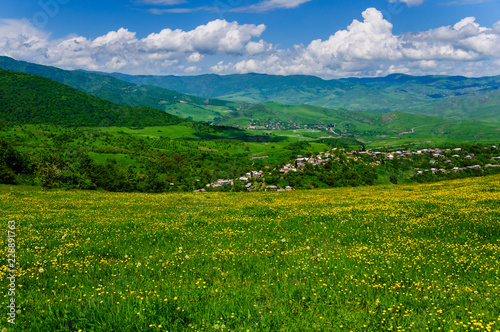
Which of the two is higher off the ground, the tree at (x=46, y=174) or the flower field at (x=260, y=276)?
the flower field at (x=260, y=276)

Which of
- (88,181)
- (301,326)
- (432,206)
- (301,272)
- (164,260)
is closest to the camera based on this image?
(301,326)

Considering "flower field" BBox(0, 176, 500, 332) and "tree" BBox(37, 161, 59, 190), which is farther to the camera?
"tree" BBox(37, 161, 59, 190)

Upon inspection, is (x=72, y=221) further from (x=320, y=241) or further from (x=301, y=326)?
(x=301, y=326)

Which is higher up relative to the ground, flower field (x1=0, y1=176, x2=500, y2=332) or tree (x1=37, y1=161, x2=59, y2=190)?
flower field (x1=0, y1=176, x2=500, y2=332)

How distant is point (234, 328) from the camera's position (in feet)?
20.0

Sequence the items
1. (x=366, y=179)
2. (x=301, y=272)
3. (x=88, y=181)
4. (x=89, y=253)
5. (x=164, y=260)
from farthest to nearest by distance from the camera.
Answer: (x=366, y=179) < (x=88, y=181) < (x=89, y=253) < (x=164, y=260) < (x=301, y=272)

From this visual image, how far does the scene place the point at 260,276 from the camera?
855cm

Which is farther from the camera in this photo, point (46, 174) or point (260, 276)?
point (46, 174)

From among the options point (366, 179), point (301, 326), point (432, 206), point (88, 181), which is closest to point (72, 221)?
point (301, 326)

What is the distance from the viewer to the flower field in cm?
621

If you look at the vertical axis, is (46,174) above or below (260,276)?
below

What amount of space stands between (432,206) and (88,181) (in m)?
79.9

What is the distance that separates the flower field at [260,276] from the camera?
20.4 feet

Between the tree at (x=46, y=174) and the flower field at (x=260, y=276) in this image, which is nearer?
the flower field at (x=260, y=276)
